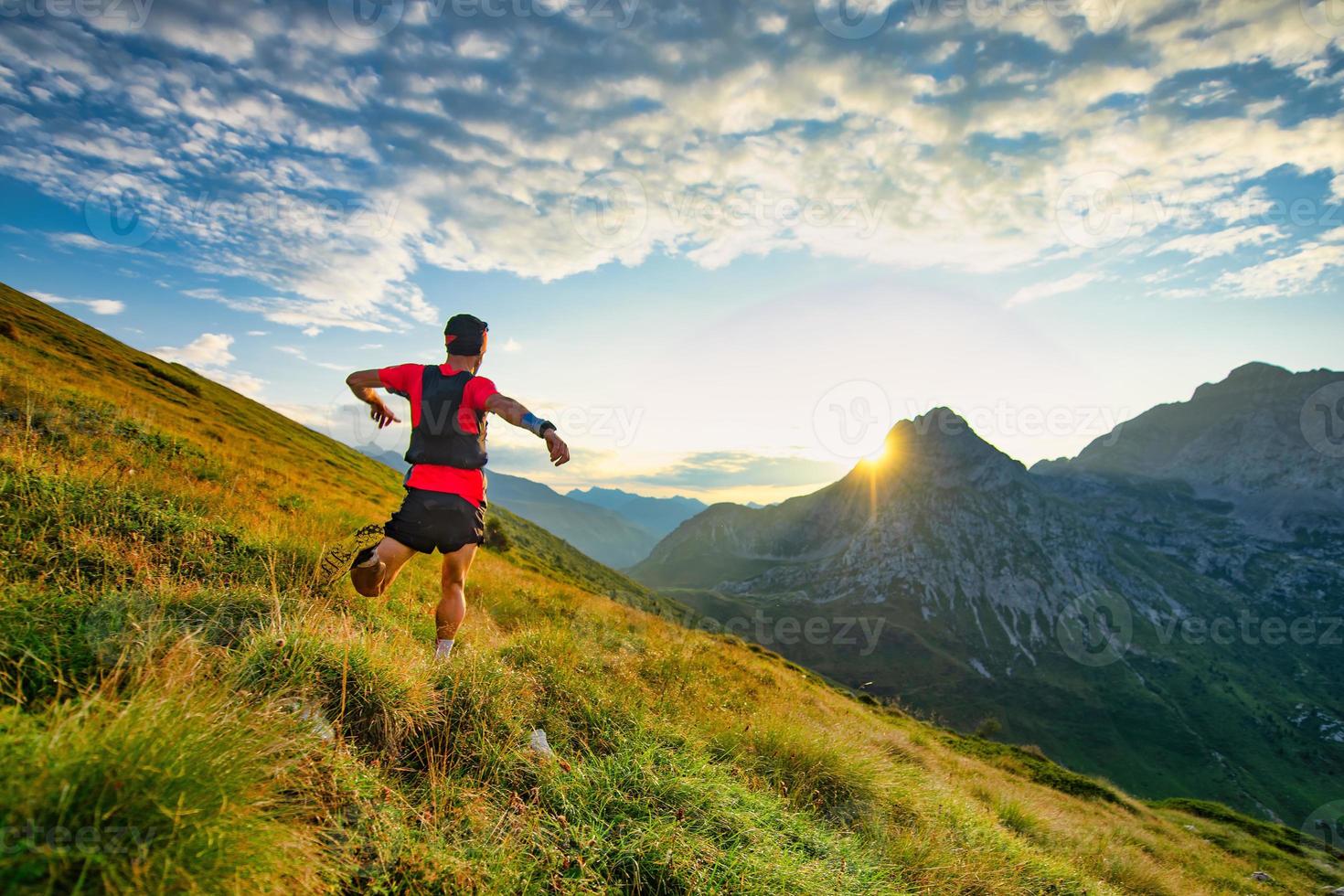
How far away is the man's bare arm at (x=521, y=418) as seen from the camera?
4.65 metres

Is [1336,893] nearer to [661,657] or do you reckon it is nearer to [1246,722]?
[661,657]

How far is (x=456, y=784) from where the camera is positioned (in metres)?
3.55

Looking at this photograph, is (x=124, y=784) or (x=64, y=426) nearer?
(x=124, y=784)

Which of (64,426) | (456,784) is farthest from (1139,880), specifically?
(64,426)

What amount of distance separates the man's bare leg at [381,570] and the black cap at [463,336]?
191cm

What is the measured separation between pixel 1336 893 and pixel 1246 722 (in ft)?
664

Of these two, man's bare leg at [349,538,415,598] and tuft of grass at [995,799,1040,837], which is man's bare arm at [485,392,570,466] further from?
tuft of grass at [995,799,1040,837]

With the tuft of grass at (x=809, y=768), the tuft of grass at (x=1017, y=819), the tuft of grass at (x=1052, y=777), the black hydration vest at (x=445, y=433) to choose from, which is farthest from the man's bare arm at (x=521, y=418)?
the tuft of grass at (x=1052, y=777)

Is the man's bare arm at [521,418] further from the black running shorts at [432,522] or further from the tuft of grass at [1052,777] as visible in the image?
the tuft of grass at [1052,777]

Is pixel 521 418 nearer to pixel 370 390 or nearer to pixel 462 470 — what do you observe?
pixel 462 470

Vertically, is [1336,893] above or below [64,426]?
below

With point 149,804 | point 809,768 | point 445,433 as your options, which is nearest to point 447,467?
point 445,433

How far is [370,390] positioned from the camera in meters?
5.78

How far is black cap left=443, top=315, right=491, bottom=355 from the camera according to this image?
5367mm
